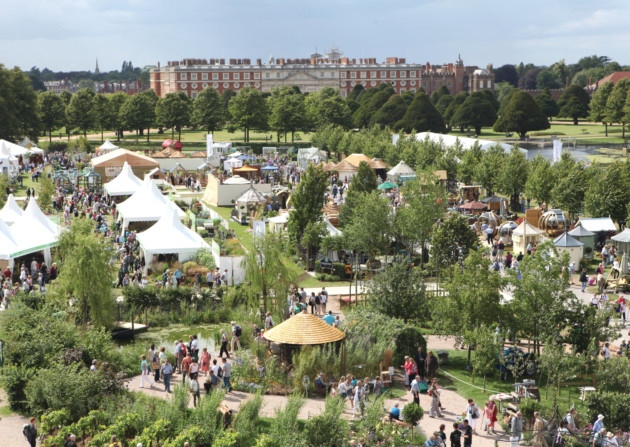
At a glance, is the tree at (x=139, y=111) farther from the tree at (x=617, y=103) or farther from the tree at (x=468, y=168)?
the tree at (x=468, y=168)

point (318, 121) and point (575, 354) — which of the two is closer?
point (575, 354)

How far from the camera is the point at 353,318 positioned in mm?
20453

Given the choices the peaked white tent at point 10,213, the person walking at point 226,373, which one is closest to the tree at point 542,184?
the peaked white tent at point 10,213

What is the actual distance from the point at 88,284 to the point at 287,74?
4393 inches

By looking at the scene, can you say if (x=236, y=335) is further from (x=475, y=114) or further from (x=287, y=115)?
(x=475, y=114)

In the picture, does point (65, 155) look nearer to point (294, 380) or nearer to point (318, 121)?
point (318, 121)

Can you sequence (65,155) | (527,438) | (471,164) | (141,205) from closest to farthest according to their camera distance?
(527,438)
(141,205)
(471,164)
(65,155)

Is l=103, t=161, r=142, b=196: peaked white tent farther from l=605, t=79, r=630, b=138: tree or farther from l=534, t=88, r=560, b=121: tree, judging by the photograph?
l=534, t=88, r=560, b=121: tree

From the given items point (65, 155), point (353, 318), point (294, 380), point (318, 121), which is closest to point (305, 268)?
point (353, 318)

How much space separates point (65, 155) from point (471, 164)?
32.5m

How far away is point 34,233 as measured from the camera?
29.1 meters

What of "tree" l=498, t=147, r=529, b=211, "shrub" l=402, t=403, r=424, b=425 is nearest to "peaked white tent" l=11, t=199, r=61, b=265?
"shrub" l=402, t=403, r=424, b=425

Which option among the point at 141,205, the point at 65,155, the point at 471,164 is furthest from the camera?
the point at 65,155

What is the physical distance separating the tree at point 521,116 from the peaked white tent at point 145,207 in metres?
49.3
